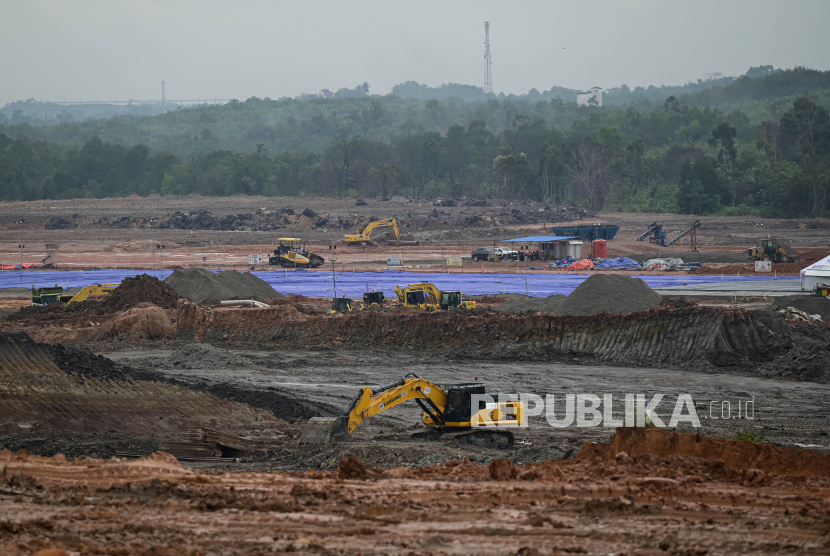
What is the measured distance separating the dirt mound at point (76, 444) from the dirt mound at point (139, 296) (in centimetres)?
1895

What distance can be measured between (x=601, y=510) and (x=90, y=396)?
1230cm

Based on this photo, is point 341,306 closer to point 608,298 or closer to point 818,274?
point 608,298

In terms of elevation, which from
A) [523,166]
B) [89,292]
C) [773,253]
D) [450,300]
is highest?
[523,166]

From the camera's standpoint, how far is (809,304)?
1165 inches

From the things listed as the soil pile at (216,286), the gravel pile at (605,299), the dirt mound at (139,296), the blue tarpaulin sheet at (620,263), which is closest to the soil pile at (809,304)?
the gravel pile at (605,299)

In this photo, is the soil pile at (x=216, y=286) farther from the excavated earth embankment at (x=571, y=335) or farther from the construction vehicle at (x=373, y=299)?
the construction vehicle at (x=373, y=299)

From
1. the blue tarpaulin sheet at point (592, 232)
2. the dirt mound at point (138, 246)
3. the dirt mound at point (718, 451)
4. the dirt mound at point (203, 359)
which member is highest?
the blue tarpaulin sheet at point (592, 232)

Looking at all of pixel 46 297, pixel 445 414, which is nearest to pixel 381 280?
pixel 46 297

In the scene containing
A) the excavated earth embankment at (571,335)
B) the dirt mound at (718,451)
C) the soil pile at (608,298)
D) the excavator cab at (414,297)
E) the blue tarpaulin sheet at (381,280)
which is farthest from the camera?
the blue tarpaulin sheet at (381,280)

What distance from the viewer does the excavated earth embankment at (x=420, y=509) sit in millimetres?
7016

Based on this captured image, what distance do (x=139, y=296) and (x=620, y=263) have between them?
101 feet

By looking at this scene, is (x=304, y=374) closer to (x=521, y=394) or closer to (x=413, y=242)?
(x=521, y=394)

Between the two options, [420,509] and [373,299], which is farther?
[373,299]

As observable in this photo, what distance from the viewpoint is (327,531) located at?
7402mm
